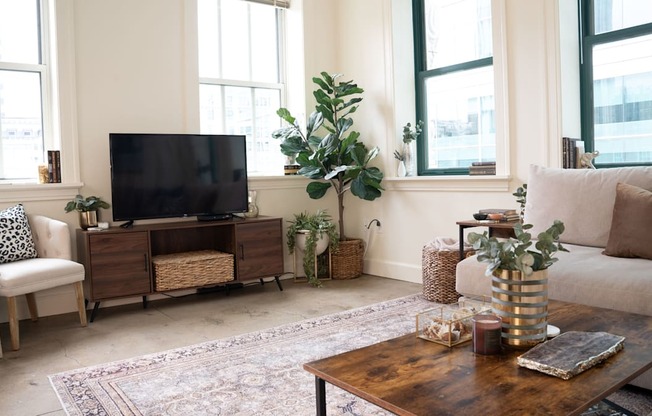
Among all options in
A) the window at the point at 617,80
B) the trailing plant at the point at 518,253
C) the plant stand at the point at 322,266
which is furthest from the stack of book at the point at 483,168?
the trailing plant at the point at 518,253

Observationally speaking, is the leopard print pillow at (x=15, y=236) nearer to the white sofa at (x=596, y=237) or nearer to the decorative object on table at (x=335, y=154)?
the decorative object on table at (x=335, y=154)

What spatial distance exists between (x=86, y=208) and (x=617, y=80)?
12.5ft

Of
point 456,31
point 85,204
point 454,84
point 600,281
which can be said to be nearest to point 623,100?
point 454,84

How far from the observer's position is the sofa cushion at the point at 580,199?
9.52 feet

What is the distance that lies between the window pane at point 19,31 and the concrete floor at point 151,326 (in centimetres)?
194

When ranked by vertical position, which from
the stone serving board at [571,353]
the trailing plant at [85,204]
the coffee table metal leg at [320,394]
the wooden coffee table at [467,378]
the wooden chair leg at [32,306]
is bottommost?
the wooden chair leg at [32,306]

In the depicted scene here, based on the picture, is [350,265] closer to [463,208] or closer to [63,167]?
[463,208]

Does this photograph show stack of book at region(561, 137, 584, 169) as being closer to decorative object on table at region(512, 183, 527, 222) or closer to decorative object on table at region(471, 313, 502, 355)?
A: decorative object on table at region(512, 183, 527, 222)

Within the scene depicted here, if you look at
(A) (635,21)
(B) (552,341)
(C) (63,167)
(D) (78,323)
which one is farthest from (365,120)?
(B) (552,341)

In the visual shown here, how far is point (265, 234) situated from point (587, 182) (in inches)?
95.7

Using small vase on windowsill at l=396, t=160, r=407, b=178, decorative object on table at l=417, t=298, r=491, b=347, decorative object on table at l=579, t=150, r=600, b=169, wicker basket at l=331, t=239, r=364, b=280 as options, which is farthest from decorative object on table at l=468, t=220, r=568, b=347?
wicker basket at l=331, t=239, r=364, b=280

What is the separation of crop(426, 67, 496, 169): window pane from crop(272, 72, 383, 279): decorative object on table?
57 cm

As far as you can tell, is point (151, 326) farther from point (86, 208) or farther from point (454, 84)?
point (454, 84)

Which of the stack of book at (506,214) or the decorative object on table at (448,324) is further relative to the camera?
the stack of book at (506,214)
